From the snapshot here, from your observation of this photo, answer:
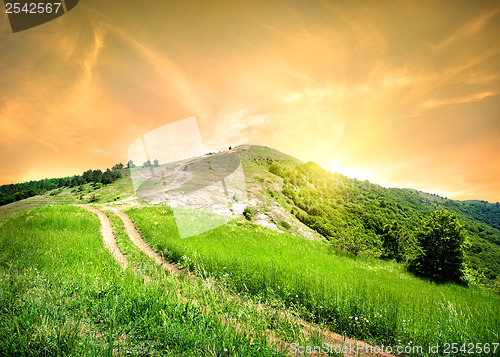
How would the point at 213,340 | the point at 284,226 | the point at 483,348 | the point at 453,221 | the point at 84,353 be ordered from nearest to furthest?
the point at 84,353 → the point at 213,340 → the point at 483,348 → the point at 453,221 → the point at 284,226

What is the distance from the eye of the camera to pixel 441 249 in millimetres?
15828

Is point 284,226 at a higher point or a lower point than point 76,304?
lower

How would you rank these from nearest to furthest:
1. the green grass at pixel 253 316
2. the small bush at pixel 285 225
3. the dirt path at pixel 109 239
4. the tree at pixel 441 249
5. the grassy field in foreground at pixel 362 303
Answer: the green grass at pixel 253 316 → the grassy field in foreground at pixel 362 303 → the dirt path at pixel 109 239 → the tree at pixel 441 249 → the small bush at pixel 285 225

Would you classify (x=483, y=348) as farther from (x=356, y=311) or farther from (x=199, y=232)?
(x=199, y=232)

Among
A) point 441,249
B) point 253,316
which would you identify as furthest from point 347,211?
point 253,316

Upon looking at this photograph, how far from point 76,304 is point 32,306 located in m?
0.76

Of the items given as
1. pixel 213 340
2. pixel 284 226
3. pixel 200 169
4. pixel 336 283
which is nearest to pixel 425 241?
pixel 336 283

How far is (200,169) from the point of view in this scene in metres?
68.9

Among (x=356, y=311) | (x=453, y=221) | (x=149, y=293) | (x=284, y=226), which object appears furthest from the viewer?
(x=284, y=226)

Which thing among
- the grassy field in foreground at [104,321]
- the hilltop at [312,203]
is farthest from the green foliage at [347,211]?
the grassy field in foreground at [104,321]

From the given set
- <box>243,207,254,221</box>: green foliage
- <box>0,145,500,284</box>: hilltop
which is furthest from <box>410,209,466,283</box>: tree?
<box>243,207,254,221</box>: green foliage

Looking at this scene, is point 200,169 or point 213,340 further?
point 200,169

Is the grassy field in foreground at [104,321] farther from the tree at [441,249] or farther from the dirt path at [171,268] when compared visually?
the tree at [441,249]

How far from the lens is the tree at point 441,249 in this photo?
15.0 metres
